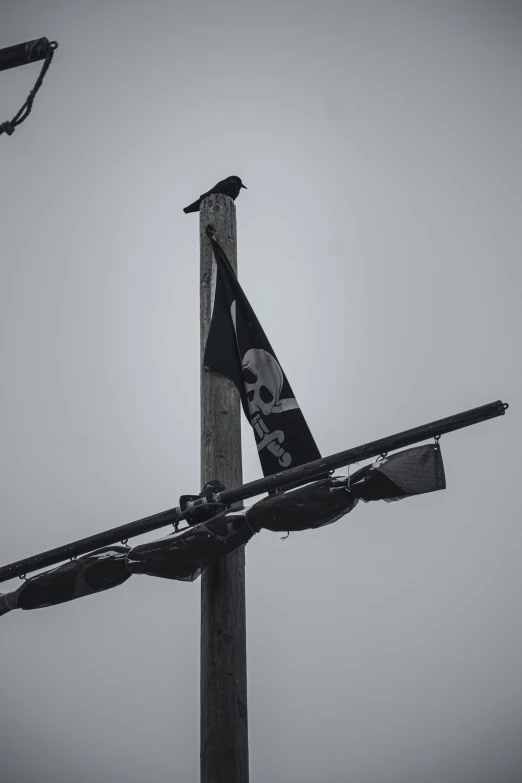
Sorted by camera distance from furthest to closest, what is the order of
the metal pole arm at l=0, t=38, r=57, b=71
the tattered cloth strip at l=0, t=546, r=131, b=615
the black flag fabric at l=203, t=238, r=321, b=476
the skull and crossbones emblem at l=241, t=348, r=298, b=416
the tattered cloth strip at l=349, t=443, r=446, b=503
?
1. the skull and crossbones emblem at l=241, t=348, r=298, b=416
2. the black flag fabric at l=203, t=238, r=321, b=476
3. the tattered cloth strip at l=0, t=546, r=131, b=615
4. the tattered cloth strip at l=349, t=443, r=446, b=503
5. the metal pole arm at l=0, t=38, r=57, b=71

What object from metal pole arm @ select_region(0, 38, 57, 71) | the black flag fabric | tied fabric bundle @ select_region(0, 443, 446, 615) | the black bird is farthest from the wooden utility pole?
metal pole arm @ select_region(0, 38, 57, 71)

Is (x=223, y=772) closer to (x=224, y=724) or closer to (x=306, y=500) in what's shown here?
(x=224, y=724)

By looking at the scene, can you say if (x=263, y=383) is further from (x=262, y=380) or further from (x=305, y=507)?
(x=305, y=507)

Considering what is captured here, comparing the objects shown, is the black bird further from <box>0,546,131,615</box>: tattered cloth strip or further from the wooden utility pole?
<box>0,546,131,615</box>: tattered cloth strip

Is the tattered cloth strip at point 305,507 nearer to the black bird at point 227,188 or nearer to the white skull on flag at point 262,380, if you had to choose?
the white skull on flag at point 262,380

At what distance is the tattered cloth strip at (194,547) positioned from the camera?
15.3 ft

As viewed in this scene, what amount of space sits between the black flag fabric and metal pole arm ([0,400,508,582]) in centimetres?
82

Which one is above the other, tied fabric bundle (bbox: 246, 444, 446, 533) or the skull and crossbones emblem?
the skull and crossbones emblem

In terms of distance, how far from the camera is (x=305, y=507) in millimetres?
4586

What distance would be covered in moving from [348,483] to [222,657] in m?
1.25

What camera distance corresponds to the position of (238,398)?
19.1 feet

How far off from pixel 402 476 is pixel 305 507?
22.1 inches

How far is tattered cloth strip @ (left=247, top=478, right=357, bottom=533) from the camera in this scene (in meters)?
4.56

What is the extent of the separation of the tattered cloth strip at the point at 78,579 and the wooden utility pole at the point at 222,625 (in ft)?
1.80
